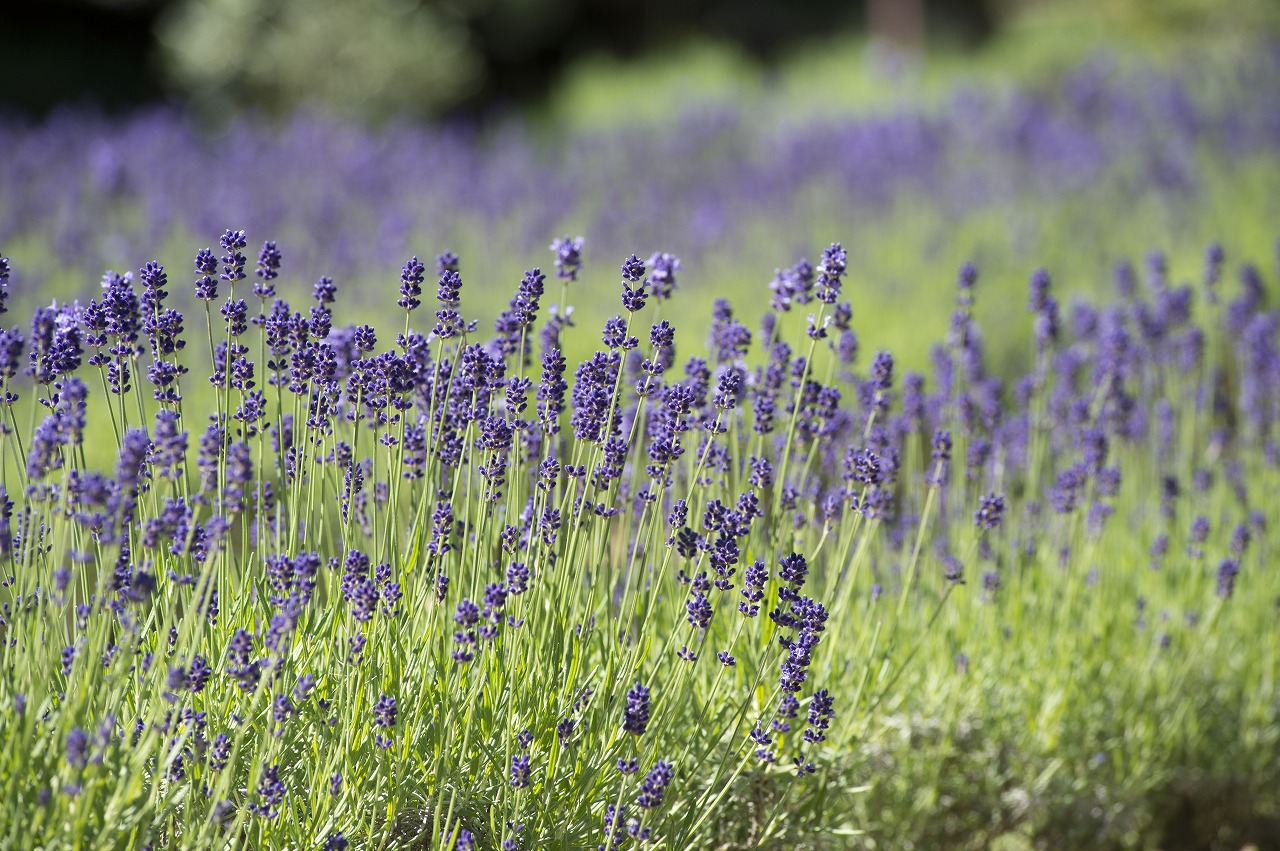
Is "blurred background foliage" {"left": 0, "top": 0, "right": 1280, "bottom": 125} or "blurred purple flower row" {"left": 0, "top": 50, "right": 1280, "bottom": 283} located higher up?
"blurred background foliage" {"left": 0, "top": 0, "right": 1280, "bottom": 125}

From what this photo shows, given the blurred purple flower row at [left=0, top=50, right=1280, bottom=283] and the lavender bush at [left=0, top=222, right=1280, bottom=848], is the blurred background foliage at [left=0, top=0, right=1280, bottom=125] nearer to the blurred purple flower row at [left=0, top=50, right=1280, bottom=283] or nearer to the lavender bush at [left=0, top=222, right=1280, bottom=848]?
the blurred purple flower row at [left=0, top=50, right=1280, bottom=283]

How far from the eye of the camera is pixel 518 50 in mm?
15117

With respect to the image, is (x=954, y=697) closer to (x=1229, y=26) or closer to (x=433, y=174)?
(x=433, y=174)

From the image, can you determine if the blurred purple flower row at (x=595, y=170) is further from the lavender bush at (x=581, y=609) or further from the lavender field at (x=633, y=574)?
the lavender bush at (x=581, y=609)

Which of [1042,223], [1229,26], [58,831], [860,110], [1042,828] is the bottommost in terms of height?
[1042,828]

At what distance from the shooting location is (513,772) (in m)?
1.94

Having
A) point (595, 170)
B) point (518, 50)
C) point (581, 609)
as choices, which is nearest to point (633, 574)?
point (581, 609)

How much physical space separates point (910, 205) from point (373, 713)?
6.13m

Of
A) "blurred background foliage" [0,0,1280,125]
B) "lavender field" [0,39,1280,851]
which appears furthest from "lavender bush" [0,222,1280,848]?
"blurred background foliage" [0,0,1280,125]

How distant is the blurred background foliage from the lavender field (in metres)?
7.08

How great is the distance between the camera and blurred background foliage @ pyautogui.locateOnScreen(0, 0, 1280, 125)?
12.3m

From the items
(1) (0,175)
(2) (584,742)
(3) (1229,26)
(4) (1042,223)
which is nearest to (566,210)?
(4) (1042,223)

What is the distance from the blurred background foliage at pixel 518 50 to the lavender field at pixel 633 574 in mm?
7081

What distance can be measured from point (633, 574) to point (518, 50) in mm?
13649
